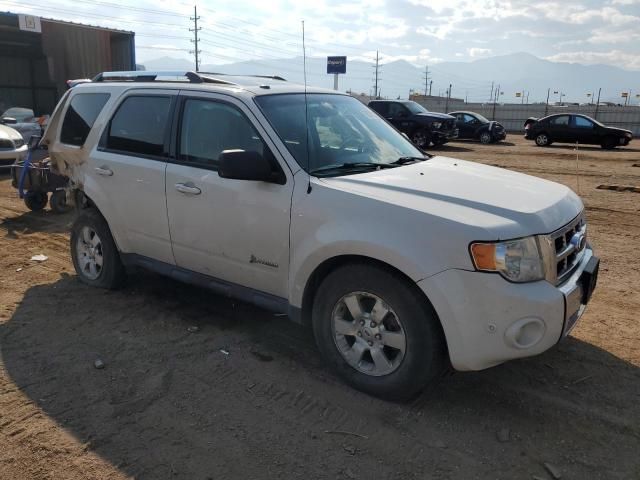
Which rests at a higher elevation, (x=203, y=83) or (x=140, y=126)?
(x=203, y=83)

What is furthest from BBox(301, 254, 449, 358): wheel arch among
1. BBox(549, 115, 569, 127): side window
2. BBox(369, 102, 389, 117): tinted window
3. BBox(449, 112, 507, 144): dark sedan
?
BBox(449, 112, 507, 144): dark sedan

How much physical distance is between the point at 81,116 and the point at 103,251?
1.33m

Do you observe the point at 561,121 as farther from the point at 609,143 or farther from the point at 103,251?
the point at 103,251

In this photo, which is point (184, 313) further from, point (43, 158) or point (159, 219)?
point (43, 158)

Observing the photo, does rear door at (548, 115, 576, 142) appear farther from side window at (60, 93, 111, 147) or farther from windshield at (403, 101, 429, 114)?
side window at (60, 93, 111, 147)

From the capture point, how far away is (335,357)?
3475 millimetres

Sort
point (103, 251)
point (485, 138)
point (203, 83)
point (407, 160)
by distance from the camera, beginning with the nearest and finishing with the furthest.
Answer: point (407, 160)
point (203, 83)
point (103, 251)
point (485, 138)

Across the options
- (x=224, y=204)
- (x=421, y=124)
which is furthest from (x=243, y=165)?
(x=421, y=124)

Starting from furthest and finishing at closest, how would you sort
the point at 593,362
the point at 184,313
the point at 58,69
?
the point at 58,69 < the point at 184,313 < the point at 593,362

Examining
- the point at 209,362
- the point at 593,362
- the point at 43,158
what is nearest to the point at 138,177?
the point at 209,362

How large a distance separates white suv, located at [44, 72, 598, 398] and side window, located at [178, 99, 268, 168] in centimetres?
1

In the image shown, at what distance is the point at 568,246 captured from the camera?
10.7 ft

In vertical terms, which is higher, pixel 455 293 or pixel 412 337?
pixel 455 293

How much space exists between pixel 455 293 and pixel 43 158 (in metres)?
7.99
